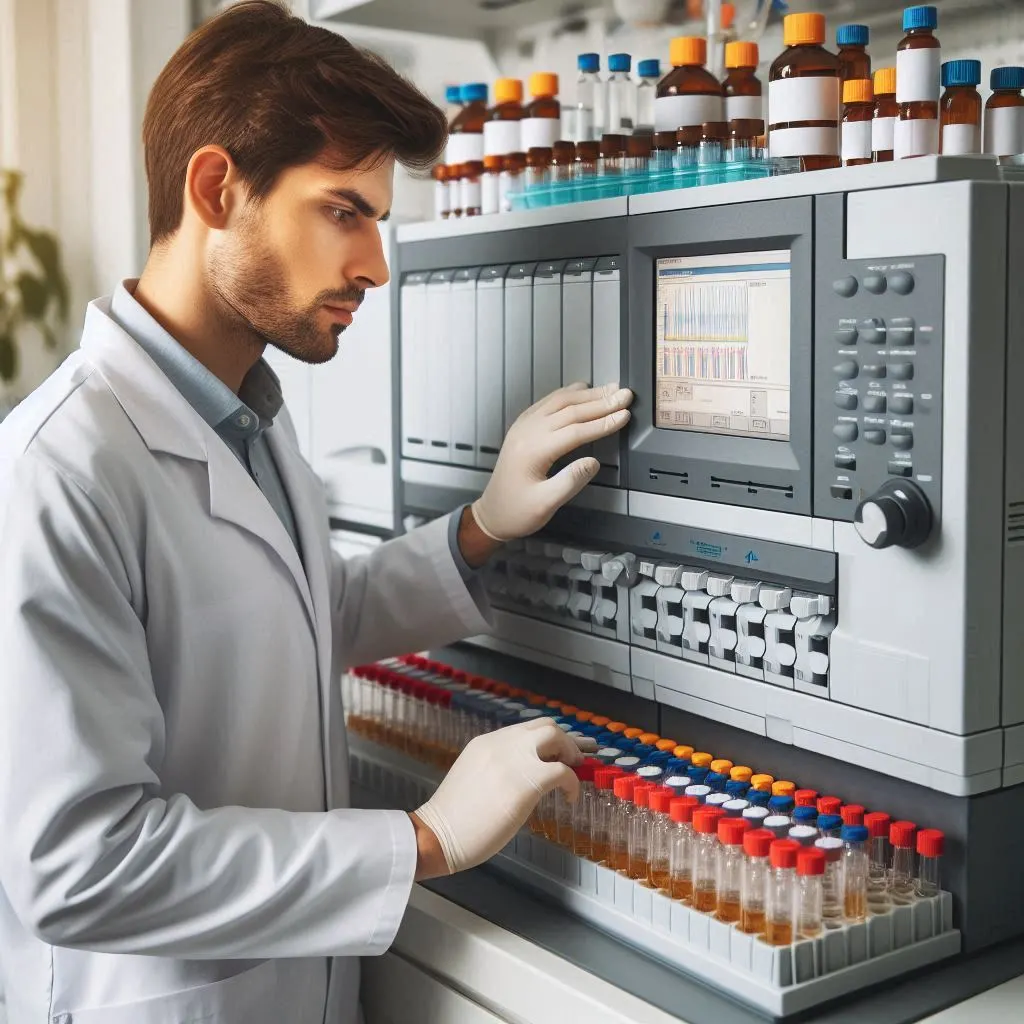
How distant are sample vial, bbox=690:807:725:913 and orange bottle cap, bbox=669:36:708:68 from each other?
81 centimetres

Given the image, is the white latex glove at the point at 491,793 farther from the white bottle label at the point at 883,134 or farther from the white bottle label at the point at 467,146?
the white bottle label at the point at 467,146

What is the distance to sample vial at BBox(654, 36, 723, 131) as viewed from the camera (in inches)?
53.2

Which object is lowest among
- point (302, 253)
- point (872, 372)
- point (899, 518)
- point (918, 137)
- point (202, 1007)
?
point (202, 1007)

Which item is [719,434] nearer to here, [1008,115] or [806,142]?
[806,142]

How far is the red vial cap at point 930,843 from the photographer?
110cm

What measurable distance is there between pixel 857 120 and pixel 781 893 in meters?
0.80

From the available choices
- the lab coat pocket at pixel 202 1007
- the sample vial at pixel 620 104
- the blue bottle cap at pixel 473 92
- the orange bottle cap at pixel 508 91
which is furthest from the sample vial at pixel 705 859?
the blue bottle cap at pixel 473 92

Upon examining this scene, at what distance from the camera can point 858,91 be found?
1275mm

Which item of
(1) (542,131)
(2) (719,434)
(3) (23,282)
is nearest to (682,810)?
(2) (719,434)

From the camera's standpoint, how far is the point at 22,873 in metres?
1.03

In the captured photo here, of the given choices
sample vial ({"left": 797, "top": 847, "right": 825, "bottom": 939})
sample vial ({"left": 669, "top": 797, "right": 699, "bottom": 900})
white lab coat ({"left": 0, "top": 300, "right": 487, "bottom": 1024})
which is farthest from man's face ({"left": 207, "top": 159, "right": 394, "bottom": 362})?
sample vial ({"left": 797, "top": 847, "right": 825, "bottom": 939})

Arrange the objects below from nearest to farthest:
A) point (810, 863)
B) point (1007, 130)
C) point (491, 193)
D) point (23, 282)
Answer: point (810, 863)
point (1007, 130)
point (491, 193)
point (23, 282)

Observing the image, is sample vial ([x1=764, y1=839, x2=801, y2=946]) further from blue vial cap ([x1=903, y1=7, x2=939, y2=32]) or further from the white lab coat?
blue vial cap ([x1=903, y1=7, x2=939, y2=32])

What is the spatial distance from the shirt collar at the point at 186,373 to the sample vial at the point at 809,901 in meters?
0.72
